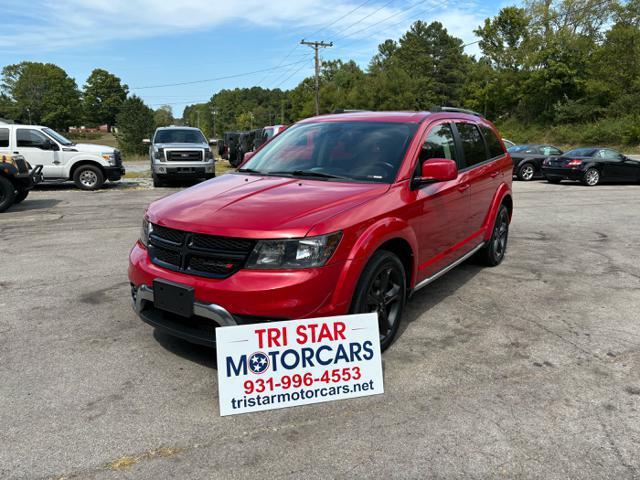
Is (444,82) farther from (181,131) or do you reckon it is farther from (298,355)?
(298,355)

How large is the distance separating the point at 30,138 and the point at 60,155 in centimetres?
87

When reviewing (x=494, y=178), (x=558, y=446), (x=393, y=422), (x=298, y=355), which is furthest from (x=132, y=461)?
(x=494, y=178)

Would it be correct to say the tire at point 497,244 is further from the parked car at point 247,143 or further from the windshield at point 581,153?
the parked car at point 247,143

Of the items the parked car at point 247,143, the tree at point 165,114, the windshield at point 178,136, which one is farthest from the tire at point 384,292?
the tree at point 165,114

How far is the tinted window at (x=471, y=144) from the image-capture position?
5.23 m

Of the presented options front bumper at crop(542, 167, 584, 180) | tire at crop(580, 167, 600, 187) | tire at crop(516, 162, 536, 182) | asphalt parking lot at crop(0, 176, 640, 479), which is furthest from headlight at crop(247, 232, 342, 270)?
tire at crop(516, 162, 536, 182)

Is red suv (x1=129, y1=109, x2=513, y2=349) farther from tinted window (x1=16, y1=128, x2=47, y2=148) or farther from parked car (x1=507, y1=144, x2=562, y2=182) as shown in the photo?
parked car (x1=507, y1=144, x2=562, y2=182)

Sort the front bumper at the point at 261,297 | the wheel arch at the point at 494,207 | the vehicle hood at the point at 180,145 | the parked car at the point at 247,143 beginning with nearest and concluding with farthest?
the front bumper at the point at 261,297 < the wheel arch at the point at 494,207 < the vehicle hood at the point at 180,145 < the parked car at the point at 247,143

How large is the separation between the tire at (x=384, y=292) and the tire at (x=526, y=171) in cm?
1739

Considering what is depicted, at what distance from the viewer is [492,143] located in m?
6.09

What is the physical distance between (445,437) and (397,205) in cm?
168

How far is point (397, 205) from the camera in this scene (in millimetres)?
3795

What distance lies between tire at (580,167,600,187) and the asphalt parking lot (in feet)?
43.2

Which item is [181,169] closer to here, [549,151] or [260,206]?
[260,206]
